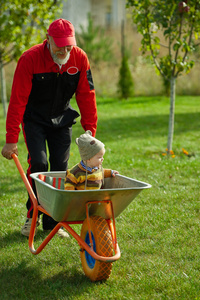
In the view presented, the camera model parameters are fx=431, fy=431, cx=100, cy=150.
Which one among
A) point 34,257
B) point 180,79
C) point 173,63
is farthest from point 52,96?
point 180,79

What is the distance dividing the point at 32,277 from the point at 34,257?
1.07ft

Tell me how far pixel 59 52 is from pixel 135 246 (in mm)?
1640

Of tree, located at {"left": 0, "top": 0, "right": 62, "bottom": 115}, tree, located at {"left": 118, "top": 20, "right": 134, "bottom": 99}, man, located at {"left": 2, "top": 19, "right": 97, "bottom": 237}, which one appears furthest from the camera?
tree, located at {"left": 118, "top": 20, "right": 134, "bottom": 99}

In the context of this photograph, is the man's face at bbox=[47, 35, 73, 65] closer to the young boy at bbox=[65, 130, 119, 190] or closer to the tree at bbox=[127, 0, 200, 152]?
the young boy at bbox=[65, 130, 119, 190]

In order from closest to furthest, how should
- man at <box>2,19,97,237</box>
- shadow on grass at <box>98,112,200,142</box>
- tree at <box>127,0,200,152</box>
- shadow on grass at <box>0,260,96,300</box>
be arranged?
shadow on grass at <box>0,260,96,300</box>
man at <box>2,19,97,237</box>
tree at <box>127,0,200,152</box>
shadow on grass at <box>98,112,200,142</box>

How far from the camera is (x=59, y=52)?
3.22 meters

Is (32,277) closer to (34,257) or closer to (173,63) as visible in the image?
(34,257)

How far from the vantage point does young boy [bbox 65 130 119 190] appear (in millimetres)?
2896

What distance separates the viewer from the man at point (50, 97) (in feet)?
10.9

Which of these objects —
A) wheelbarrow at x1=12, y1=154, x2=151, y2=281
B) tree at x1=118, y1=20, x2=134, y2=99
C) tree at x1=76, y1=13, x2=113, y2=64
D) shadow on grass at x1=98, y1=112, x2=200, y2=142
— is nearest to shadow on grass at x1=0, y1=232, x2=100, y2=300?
wheelbarrow at x1=12, y1=154, x2=151, y2=281

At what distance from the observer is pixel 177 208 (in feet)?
14.3

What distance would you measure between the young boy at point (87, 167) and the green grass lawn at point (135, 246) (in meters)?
0.64

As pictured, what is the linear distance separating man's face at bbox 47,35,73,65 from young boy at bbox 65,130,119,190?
656 millimetres

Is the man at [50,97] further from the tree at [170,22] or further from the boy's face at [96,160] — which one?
the tree at [170,22]
